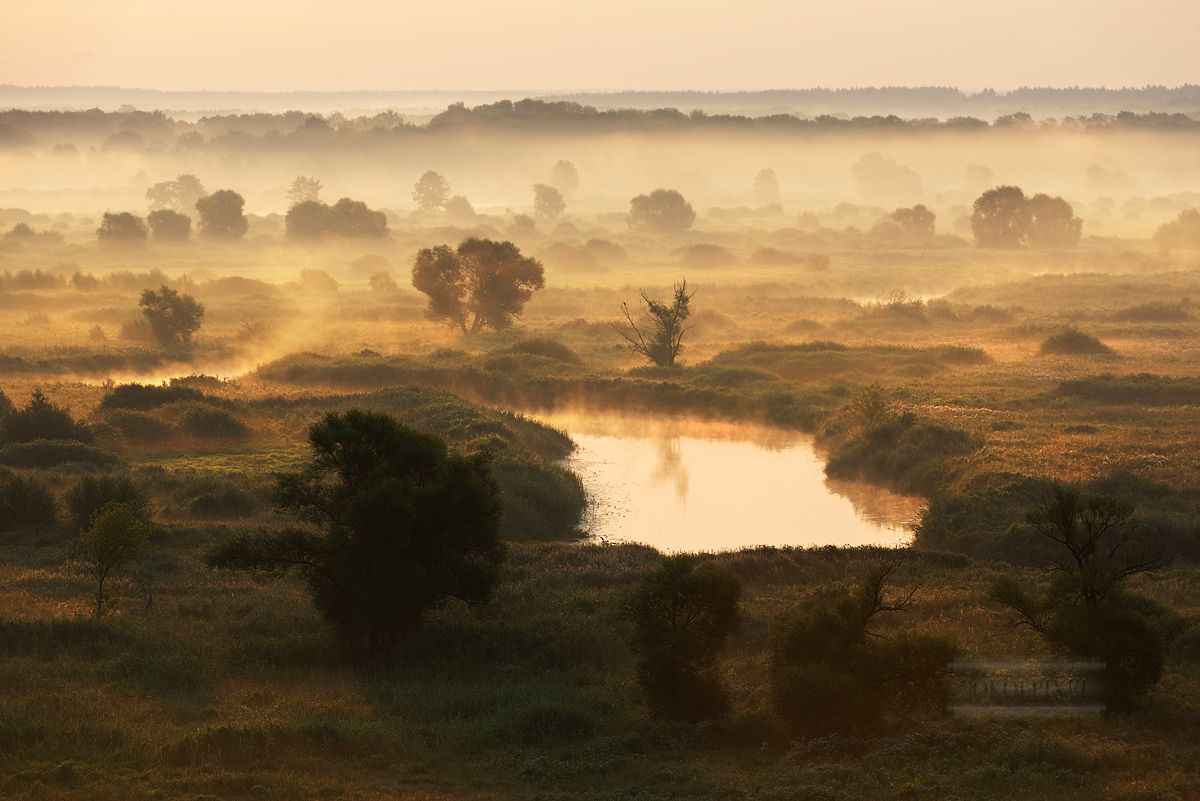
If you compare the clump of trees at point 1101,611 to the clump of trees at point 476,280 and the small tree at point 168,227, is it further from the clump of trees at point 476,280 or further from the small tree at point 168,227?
the small tree at point 168,227

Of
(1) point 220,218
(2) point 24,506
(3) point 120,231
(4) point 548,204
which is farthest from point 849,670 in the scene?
(4) point 548,204

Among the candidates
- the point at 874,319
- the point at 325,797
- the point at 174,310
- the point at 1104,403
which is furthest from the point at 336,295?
the point at 325,797

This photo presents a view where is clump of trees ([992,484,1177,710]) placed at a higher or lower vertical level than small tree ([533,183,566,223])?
lower

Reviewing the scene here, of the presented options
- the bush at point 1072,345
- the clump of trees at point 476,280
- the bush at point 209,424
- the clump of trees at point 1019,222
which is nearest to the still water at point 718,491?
the bush at point 209,424

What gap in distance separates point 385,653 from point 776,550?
1248cm

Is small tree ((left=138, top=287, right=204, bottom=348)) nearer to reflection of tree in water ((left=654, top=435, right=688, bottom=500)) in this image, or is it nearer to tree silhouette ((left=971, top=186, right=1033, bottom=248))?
reflection of tree in water ((left=654, top=435, right=688, bottom=500))

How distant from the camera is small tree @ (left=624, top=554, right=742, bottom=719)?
874 inches

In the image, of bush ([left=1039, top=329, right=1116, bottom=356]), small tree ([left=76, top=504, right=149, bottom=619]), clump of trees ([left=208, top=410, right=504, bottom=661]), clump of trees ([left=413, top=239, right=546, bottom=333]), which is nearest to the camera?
clump of trees ([left=208, top=410, right=504, bottom=661])

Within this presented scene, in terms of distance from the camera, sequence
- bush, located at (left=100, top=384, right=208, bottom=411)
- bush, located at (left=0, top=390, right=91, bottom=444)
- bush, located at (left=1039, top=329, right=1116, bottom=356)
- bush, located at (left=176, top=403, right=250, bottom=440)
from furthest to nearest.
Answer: bush, located at (left=1039, top=329, right=1116, bottom=356) → bush, located at (left=100, top=384, right=208, bottom=411) → bush, located at (left=176, top=403, right=250, bottom=440) → bush, located at (left=0, top=390, right=91, bottom=444)

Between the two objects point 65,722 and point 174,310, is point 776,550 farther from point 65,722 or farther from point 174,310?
point 174,310

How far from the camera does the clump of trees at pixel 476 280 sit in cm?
7988

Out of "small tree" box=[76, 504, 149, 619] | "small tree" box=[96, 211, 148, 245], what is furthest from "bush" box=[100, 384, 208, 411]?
"small tree" box=[96, 211, 148, 245]

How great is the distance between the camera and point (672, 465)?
50.3 m

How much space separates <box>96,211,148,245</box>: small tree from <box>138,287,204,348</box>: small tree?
208 feet
